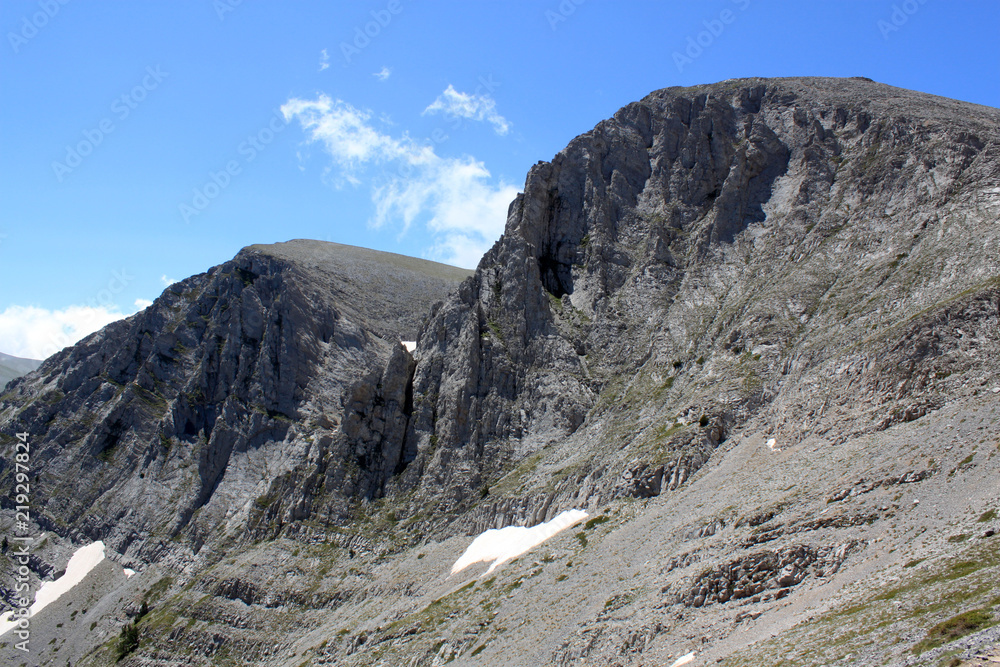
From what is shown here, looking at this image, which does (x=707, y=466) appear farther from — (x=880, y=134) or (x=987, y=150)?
(x=880, y=134)

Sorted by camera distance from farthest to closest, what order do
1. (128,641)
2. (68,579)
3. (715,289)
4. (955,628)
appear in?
(68,579), (715,289), (128,641), (955,628)

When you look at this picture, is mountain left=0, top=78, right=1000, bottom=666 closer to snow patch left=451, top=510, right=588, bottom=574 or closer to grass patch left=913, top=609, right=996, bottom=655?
grass patch left=913, top=609, right=996, bottom=655

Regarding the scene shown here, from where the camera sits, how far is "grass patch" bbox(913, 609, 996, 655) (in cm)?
2247

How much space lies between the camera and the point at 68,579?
98812mm

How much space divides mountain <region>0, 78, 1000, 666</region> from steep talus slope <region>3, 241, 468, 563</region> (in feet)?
1.73

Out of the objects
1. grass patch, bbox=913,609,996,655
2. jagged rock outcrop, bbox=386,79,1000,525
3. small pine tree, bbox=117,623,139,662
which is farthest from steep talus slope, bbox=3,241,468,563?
grass patch, bbox=913,609,996,655

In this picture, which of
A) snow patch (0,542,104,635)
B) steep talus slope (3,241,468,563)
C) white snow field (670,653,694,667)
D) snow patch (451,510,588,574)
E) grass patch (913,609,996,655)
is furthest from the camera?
steep talus slope (3,241,468,563)

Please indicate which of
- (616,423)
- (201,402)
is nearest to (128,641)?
(201,402)

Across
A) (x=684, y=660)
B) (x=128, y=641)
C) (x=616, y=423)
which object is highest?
(x=616, y=423)

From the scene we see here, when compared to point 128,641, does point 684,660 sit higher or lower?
lower

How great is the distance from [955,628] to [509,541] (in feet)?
161

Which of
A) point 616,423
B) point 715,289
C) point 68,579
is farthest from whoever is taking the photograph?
point 68,579

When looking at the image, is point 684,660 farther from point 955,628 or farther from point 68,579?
point 68,579

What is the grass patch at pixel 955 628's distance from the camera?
2247cm
